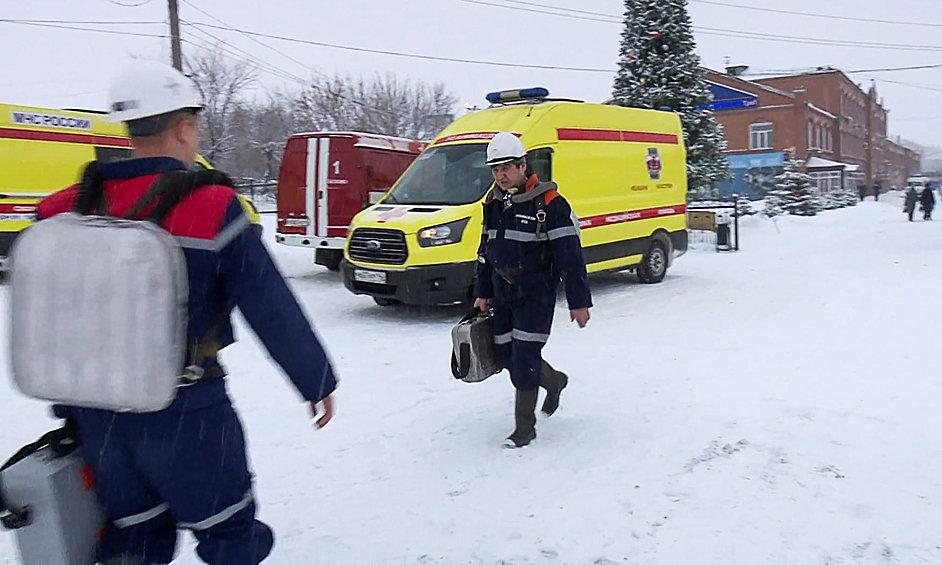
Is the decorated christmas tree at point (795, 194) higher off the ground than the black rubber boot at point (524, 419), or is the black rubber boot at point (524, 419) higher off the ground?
the decorated christmas tree at point (795, 194)

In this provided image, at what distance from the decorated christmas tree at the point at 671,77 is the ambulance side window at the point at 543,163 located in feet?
44.4

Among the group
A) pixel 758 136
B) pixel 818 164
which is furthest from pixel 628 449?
pixel 818 164

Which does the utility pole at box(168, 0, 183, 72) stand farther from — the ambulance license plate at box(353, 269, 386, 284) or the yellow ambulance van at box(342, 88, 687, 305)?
the ambulance license plate at box(353, 269, 386, 284)

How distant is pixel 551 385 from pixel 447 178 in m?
5.68

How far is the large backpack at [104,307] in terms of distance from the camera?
2297mm

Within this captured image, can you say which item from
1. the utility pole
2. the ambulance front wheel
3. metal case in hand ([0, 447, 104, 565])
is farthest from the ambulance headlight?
the utility pole

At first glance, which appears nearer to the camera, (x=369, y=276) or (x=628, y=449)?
(x=628, y=449)

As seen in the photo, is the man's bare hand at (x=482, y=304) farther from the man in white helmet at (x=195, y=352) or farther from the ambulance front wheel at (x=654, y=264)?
the ambulance front wheel at (x=654, y=264)

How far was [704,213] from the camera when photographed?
71.3 feet

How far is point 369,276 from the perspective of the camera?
10422 millimetres

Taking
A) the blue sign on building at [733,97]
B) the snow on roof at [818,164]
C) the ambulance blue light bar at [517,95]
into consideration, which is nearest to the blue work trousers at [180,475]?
the ambulance blue light bar at [517,95]

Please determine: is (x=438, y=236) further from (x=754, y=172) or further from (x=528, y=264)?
(x=754, y=172)

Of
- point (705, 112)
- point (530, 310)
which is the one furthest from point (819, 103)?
point (530, 310)

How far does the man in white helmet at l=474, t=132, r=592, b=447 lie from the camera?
5.21 m
